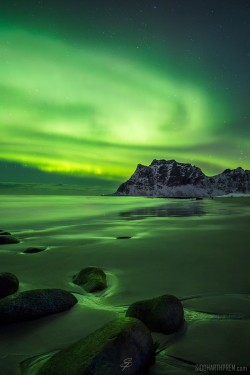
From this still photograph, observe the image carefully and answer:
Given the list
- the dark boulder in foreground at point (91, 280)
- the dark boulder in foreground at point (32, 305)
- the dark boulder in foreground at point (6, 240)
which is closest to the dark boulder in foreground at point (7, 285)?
the dark boulder in foreground at point (32, 305)

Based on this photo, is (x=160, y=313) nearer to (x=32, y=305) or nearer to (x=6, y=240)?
(x=32, y=305)

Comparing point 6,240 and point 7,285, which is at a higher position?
point 7,285

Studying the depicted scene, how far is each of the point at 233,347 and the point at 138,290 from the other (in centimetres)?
254

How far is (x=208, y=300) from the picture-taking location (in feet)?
17.4

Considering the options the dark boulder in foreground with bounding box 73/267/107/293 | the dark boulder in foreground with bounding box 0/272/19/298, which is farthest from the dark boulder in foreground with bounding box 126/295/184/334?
the dark boulder in foreground with bounding box 0/272/19/298

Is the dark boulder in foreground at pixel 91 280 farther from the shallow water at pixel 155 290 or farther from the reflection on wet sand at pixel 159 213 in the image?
the reflection on wet sand at pixel 159 213

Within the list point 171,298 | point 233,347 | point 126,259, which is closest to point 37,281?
point 126,259

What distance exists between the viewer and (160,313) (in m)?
4.08

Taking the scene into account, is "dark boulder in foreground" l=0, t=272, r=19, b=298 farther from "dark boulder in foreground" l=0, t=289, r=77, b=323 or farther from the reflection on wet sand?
the reflection on wet sand

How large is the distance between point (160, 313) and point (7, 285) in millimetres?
3183

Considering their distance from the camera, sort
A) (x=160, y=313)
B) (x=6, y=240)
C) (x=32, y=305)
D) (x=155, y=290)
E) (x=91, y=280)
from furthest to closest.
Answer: (x=6, y=240) → (x=91, y=280) → (x=155, y=290) → (x=32, y=305) → (x=160, y=313)

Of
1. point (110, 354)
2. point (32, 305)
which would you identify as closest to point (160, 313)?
point (110, 354)

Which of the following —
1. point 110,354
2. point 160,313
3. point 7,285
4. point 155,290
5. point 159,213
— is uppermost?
point 110,354

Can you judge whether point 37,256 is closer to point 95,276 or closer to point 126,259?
point 126,259
